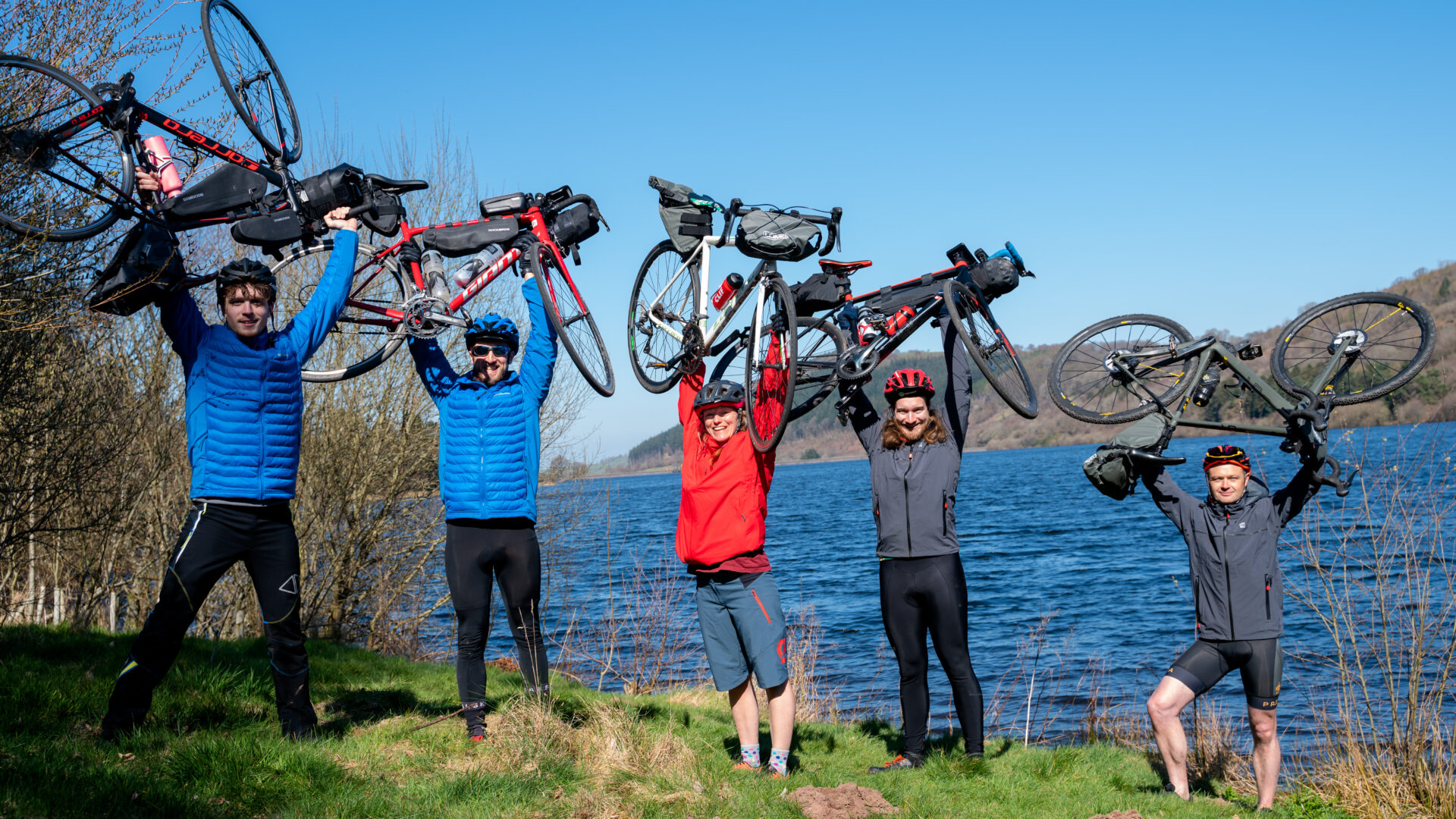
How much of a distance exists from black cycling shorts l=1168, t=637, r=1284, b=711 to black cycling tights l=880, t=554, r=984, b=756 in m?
1.10

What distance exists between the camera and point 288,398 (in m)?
4.85

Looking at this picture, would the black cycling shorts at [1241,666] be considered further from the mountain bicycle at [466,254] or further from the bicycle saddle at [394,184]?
the bicycle saddle at [394,184]

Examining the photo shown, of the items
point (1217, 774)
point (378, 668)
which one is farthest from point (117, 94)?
point (1217, 774)

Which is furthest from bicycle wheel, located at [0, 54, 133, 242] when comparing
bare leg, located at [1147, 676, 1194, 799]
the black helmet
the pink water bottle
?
bare leg, located at [1147, 676, 1194, 799]

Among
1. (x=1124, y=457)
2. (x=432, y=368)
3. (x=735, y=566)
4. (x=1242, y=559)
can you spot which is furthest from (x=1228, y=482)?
(x=432, y=368)

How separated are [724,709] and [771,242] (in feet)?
13.3

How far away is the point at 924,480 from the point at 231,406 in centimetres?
360

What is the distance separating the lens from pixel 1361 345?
5312mm

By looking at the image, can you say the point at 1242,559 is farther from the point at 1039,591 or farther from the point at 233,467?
the point at 1039,591

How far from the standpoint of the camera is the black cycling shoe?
18.5 feet

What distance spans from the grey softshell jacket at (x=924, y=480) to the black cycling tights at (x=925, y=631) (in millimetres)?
95

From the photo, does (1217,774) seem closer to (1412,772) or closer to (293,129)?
(1412,772)

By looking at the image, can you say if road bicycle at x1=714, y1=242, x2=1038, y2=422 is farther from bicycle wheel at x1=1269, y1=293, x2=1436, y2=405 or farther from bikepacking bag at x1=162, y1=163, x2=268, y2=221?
bikepacking bag at x1=162, y1=163, x2=268, y2=221

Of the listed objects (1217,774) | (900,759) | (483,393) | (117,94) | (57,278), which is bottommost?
(1217,774)
